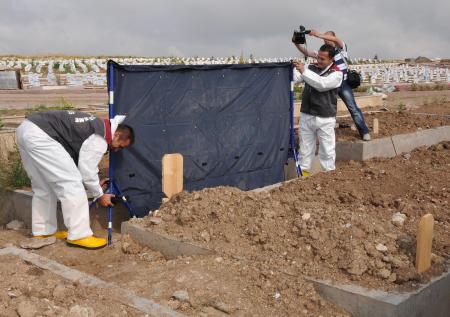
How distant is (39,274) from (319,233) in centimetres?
224

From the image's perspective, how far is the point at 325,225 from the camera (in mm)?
4734

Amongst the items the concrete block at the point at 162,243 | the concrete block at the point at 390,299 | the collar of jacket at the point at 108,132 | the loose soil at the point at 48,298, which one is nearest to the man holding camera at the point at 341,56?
the collar of jacket at the point at 108,132

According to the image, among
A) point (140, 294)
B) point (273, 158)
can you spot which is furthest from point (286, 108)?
point (140, 294)

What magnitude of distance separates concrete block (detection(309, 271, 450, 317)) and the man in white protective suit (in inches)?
98.3

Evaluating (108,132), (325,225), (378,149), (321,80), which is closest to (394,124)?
(378,149)

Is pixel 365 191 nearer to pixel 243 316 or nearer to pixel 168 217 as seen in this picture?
pixel 168 217

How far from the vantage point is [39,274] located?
439 centimetres

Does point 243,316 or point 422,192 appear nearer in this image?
point 243,316

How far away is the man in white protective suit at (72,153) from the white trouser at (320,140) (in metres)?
2.74

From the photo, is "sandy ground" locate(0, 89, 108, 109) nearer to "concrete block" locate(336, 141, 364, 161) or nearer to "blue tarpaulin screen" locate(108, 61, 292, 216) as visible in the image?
"concrete block" locate(336, 141, 364, 161)

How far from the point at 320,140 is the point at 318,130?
0.14 metres

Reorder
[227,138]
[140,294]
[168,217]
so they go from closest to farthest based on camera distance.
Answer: [140,294] → [168,217] → [227,138]

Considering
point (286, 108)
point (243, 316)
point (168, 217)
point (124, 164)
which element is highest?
point (286, 108)

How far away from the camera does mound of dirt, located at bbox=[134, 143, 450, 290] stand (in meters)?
4.23
